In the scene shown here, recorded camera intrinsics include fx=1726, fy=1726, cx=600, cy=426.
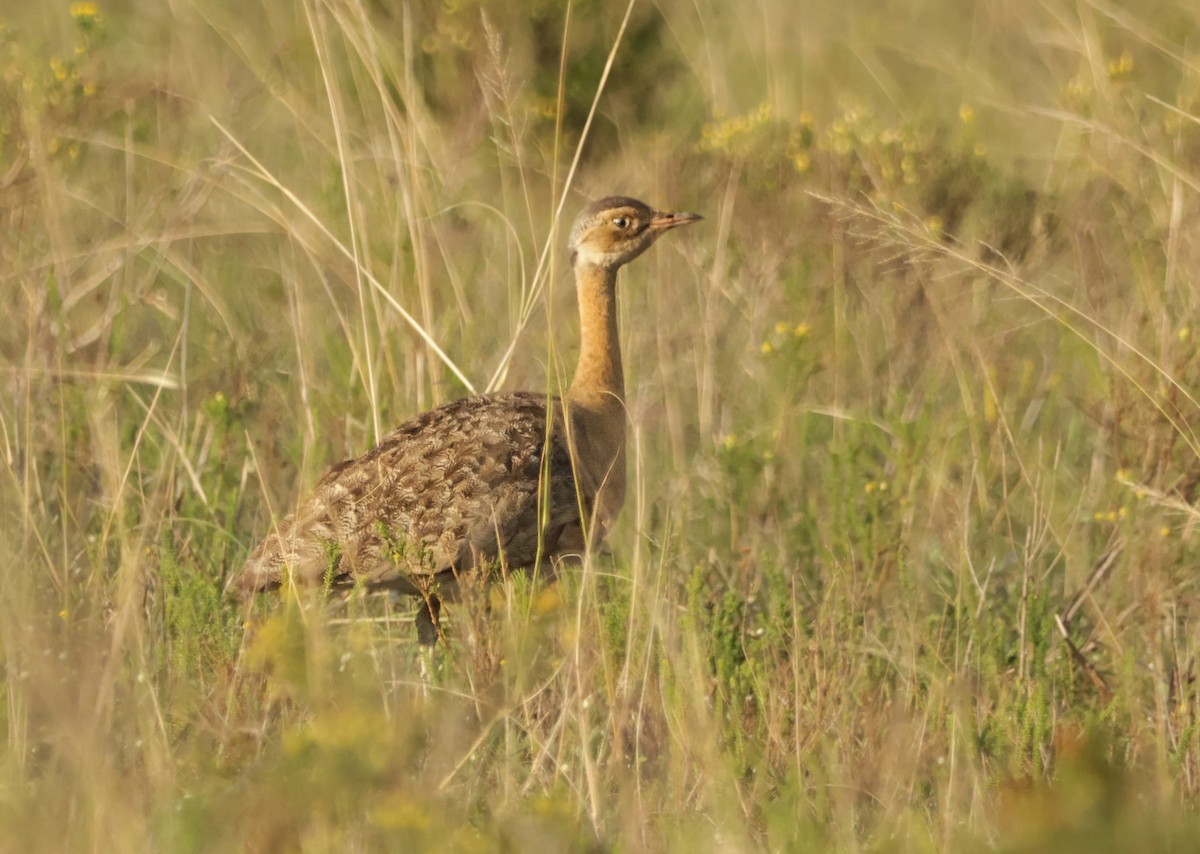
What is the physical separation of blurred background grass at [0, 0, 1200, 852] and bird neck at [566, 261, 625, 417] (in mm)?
156

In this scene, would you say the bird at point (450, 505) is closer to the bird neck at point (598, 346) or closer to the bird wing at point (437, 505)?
the bird wing at point (437, 505)

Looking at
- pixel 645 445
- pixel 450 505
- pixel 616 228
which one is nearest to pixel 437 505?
pixel 450 505

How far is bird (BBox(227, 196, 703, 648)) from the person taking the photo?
4078 mm

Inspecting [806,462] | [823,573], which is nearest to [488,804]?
[823,573]

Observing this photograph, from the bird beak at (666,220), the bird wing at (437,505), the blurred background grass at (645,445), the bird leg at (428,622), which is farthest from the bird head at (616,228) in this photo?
the bird leg at (428,622)

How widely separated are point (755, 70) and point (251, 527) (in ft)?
16.3

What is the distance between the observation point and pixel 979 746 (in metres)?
3.48

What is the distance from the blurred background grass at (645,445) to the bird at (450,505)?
16 centimetres

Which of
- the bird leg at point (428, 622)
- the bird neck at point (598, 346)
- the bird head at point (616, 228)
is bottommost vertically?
the bird leg at point (428, 622)

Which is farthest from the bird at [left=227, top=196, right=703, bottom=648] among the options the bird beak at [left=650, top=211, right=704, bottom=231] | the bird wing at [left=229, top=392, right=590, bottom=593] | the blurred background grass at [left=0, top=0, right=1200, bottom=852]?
the bird beak at [left=650, top=211, right=704, bottom=231]

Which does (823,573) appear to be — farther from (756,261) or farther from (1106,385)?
(756,261)

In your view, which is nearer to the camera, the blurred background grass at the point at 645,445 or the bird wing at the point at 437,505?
the blurred background grass at the point at 645,445

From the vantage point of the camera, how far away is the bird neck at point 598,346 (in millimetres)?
4820

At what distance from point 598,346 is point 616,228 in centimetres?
35
